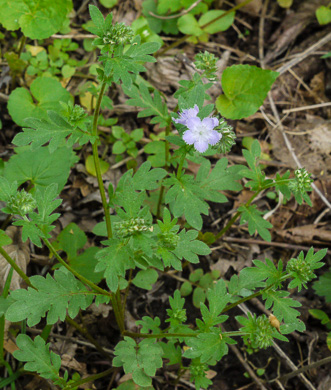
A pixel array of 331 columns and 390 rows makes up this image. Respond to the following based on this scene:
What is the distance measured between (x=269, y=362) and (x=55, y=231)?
2098 mm

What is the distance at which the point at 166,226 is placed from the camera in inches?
93.0

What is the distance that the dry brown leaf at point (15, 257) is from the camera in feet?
9.55

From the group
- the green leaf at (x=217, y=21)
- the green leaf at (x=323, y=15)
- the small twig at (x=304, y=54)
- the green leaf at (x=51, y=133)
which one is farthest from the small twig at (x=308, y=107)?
the green leaf at (x=51, y=133)

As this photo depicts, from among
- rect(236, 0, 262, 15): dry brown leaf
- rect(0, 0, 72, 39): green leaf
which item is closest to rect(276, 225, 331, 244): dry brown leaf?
rect(236, 0, 262, 15): dry brown leaf

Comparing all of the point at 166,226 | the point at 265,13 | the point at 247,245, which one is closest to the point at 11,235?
the point at 166,226

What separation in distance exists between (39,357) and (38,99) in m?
2.15

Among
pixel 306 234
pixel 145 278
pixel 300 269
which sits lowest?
pixel 306 234

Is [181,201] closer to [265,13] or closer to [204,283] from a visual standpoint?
[204,283]

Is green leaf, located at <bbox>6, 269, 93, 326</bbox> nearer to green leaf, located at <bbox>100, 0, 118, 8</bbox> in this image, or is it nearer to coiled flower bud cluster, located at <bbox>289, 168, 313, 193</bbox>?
coiled flower bud cluster, located at <bbox>289, 168, 313, 193</bbox>

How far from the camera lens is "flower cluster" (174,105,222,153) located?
2244mm

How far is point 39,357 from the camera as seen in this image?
2559 millimetres

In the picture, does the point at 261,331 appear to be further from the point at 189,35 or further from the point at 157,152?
the point at 189,35

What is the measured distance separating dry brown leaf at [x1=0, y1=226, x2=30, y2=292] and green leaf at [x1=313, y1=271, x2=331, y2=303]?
93.3 inches

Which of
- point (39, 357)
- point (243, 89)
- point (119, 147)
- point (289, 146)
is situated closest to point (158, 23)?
point (243, 89)
